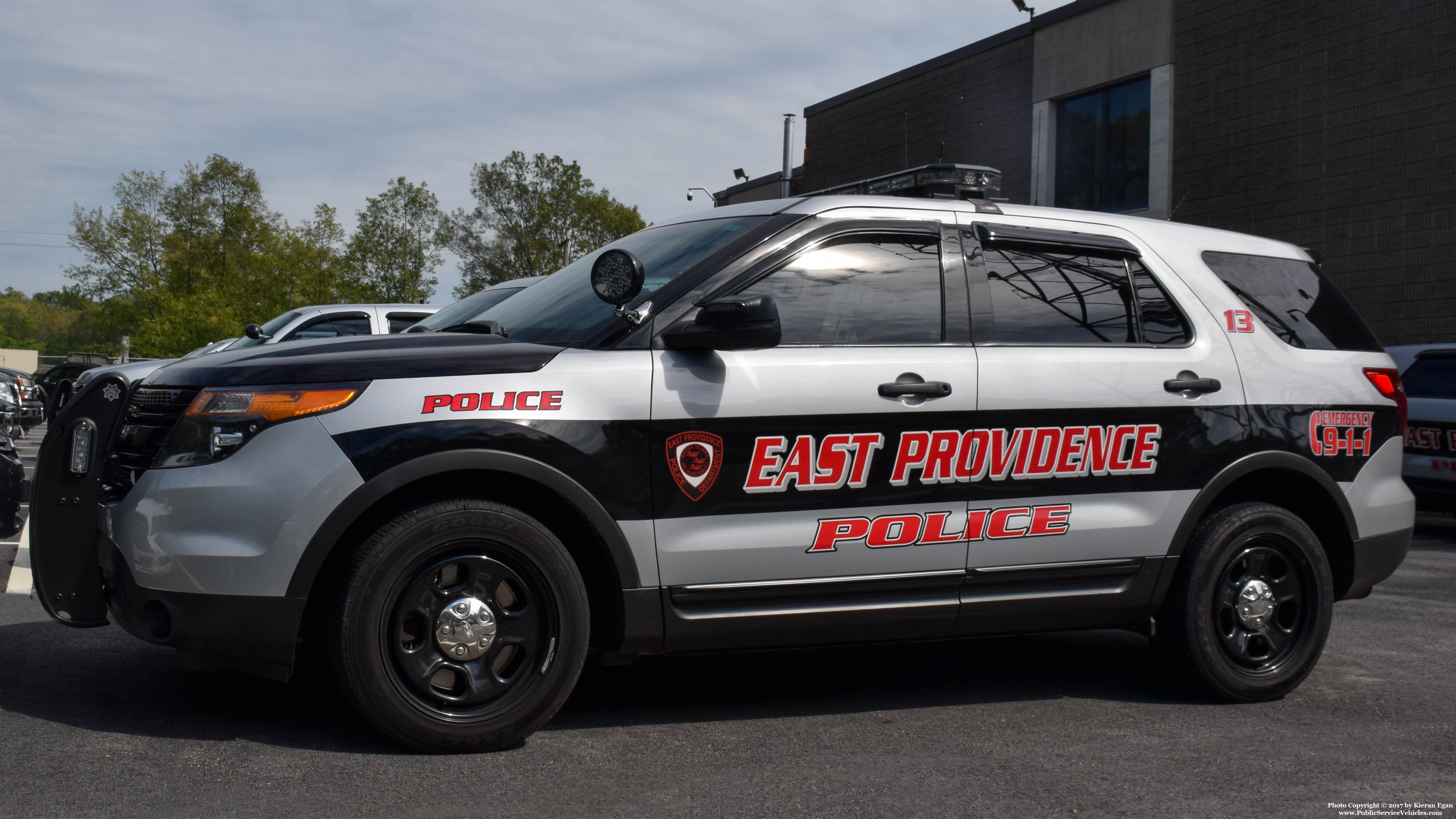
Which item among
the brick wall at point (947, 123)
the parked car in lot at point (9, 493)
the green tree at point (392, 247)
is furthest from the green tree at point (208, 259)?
the parked car in lot at point (9, 493)

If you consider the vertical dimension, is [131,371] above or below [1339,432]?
above

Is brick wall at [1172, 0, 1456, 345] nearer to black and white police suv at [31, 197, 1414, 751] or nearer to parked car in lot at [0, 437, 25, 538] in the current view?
black and white police suv at [31, 197, 1414, 751]

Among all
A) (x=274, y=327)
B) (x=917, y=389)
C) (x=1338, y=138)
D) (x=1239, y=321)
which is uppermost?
(x=1338, y=138)

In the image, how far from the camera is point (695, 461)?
3.86 meters

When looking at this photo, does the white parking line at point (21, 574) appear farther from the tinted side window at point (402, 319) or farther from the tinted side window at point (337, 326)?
the tinted side window at point (402, 319)

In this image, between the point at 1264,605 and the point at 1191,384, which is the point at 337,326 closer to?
the point at 1191,384

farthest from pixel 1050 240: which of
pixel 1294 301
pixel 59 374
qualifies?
pixel 59 374

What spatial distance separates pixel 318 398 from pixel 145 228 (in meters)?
59.1

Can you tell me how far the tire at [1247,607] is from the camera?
4602mm

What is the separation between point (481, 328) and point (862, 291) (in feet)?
4.74

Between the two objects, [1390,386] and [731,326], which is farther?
[1390,386]

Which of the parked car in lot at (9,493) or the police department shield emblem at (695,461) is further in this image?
the parked car in lot at (9,493)

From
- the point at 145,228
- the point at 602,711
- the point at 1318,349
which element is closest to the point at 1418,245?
the point at 1318,349

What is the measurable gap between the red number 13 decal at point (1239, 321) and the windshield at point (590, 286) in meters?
1.97
